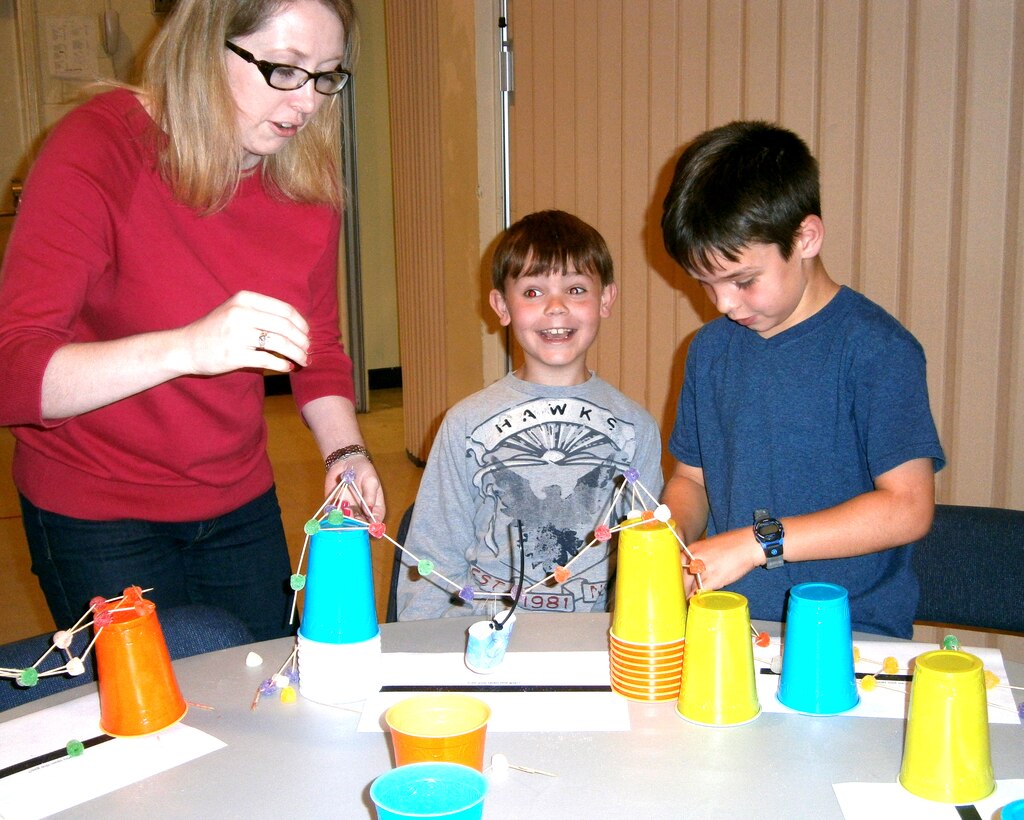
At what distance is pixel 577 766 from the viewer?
101cm

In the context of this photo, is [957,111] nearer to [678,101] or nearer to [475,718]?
[678,101]

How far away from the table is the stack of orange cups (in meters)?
0.03

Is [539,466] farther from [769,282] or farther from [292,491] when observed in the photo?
[292,491]

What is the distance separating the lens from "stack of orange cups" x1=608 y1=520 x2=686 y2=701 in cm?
117

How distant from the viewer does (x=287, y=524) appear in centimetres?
433

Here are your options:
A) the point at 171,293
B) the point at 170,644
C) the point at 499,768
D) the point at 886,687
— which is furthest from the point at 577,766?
the point at 171,293

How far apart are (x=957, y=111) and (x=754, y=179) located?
101cm

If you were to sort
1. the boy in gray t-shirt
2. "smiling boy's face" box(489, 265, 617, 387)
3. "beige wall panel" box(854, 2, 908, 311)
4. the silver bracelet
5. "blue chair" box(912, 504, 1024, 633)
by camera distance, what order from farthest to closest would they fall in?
1. "beige wall panel" box(854, 2, 908, 311)
2. "smiling boy's face" box(489, 265, 617, 387)
3. the boy in gray t-shirt
4. "blue chair" box(912, 504, 1024, 633)
5. the silver bracelet

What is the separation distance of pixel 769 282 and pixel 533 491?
0.63 meters

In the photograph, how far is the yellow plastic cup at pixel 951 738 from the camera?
3.05 ft

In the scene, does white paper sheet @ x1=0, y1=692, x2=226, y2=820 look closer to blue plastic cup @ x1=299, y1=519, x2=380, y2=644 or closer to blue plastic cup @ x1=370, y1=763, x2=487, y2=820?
blue plastic cup @ x1=299, y1=519, x2=380, y2=644

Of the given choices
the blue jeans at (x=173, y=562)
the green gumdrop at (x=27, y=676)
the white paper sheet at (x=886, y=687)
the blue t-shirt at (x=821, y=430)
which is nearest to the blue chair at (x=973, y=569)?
the blue t-shirt at (x=821, y=430)

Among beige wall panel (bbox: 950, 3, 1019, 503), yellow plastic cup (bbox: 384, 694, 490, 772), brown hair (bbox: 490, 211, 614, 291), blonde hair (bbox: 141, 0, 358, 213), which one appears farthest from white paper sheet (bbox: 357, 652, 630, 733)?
beige wall panel (bbox: 950, 3, 1019, 503)

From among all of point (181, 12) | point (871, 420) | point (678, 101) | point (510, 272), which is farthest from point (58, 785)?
point (678, 101)
